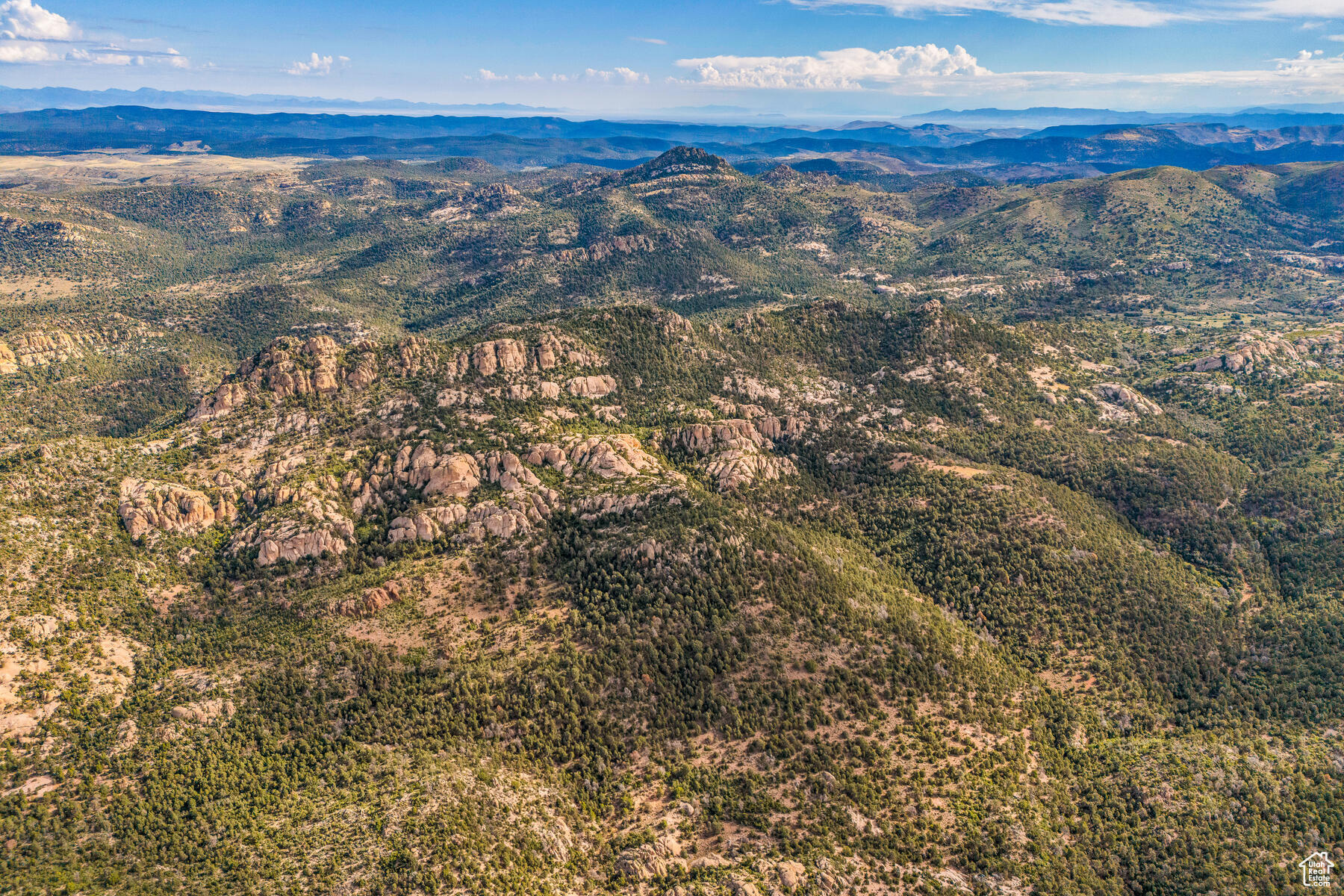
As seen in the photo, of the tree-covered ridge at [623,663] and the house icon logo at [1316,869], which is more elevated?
the tree-covered ridge at [623,663]

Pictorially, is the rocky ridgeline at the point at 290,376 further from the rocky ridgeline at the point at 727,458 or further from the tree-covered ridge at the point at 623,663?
the rocky ridgeline at the point at 727,458

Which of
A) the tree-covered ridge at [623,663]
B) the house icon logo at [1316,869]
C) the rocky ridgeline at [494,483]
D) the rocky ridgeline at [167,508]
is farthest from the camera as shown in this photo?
the rocky ridgeline at [494,483]

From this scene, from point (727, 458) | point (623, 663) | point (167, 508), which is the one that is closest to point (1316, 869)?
point (623, 663)

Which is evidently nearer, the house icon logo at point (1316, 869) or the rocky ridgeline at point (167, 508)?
the house icon logo at point (1316, 869)

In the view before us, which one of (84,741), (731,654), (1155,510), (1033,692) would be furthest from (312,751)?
(1155,510)

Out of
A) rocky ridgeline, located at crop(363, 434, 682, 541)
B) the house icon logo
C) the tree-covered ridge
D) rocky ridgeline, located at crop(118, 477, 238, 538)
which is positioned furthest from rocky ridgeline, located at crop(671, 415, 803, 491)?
the house icon logo

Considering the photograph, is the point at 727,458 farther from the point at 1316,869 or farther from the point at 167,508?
the point at 167,508

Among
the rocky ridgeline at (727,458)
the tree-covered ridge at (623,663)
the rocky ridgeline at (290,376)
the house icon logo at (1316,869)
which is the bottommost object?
the house icon logo at (1316,869)

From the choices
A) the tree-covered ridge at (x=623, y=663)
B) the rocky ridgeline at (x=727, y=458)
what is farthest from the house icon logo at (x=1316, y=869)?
the rocky ridgeline at (x=727, y=458)
